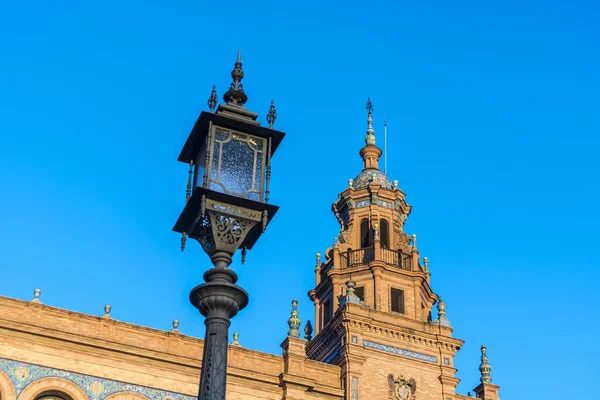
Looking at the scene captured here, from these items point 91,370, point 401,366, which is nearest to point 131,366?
point 91,370

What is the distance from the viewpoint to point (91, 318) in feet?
103

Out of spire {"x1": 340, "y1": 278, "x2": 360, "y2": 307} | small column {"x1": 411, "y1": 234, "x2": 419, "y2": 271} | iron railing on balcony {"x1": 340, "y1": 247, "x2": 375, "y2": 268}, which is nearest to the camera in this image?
spire {"x1": 340, "y1": 278, "x2": 360, "y2": 307}

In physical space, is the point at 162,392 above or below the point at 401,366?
below

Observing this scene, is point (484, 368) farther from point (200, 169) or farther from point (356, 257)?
point (200, 169)

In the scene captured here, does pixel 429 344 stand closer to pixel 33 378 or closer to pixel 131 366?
pixel 131 366

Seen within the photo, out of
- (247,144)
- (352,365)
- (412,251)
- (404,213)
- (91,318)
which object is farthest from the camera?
(404,213)

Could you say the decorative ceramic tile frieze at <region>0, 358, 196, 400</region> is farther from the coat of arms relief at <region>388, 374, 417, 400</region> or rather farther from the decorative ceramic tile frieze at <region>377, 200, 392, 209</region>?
the decorative ceramic tile frieze at <region>377, 200, 392, 209</region>

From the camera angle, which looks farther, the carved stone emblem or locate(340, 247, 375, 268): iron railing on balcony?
the carved stone emblem

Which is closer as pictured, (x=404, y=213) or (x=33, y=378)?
(x=33, y=378)

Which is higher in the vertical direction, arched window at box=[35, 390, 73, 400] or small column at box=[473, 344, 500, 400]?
small column at box=[473, 344, 500, 400]

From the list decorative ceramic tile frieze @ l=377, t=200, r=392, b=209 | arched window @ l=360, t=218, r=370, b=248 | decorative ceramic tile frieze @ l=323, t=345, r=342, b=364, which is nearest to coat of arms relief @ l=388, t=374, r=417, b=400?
decorative ceramic tile frieze @ l=323, t=345, r=342, b=364

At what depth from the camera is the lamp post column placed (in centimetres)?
909

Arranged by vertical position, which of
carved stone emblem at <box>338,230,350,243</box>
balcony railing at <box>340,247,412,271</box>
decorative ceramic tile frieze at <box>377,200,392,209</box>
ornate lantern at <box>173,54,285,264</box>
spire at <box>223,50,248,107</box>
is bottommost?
ornate lantern at <box>173,54,285,264</box>

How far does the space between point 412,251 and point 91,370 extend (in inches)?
667
